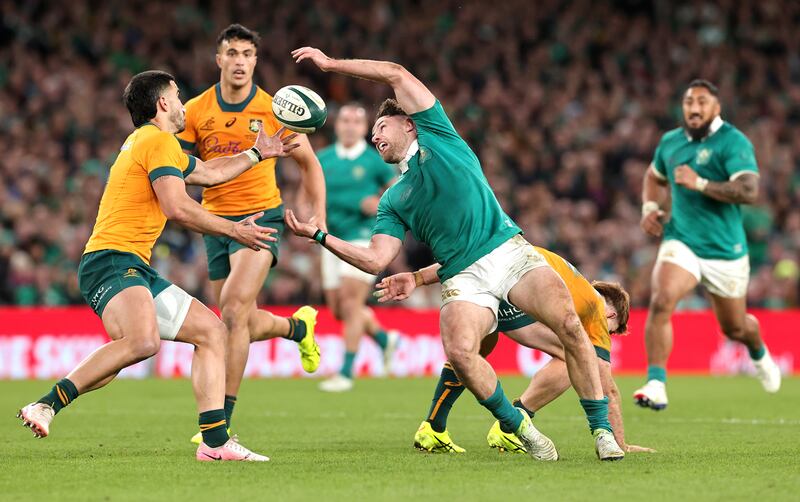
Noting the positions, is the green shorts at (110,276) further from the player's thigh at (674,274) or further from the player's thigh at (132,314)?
the player's thigh at (674,274)

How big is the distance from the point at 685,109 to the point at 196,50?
501 inches

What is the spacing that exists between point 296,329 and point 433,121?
273 centimetres

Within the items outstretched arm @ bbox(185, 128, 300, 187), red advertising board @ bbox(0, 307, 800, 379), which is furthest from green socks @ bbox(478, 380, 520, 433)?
red advertising board @ bbox(0, 307, 800, 379)

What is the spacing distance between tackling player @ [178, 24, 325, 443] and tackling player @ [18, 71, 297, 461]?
1.29m

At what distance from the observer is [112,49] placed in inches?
857

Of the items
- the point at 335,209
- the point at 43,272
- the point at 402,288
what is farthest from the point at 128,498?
the point at 43,272

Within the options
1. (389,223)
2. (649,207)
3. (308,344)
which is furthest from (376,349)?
(389,223)

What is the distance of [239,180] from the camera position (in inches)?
358

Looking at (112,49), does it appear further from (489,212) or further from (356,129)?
(489,212)

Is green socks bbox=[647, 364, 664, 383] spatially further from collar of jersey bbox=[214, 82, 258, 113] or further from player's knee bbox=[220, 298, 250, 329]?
collar of jersey bbox=[214, 82, 258, 113]

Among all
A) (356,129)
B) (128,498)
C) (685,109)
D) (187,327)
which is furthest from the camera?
(356,129)

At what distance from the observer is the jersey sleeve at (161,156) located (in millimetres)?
7309

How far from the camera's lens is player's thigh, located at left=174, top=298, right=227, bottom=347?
291 inches

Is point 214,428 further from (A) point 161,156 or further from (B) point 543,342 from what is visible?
(B) point 543,342
